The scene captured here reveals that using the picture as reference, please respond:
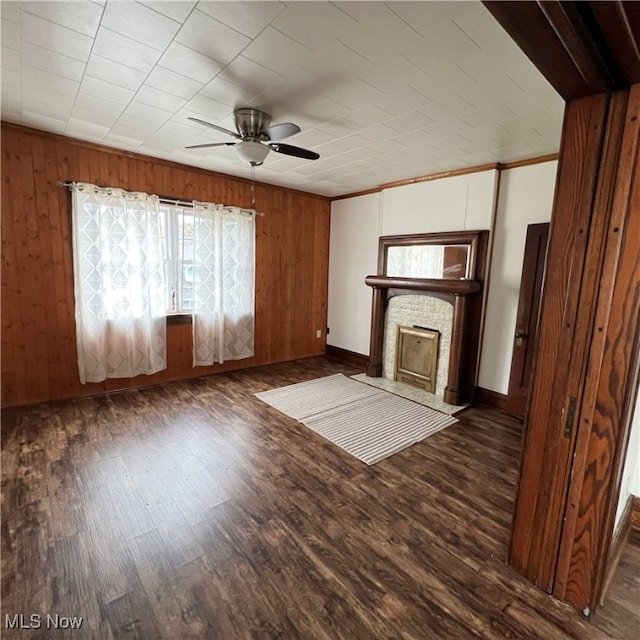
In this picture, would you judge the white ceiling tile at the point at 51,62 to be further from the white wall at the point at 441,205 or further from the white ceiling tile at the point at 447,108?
the white wall at the point at 441,205

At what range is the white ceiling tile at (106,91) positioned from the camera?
2.12 metres

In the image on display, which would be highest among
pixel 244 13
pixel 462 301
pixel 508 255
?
pixel 244 13

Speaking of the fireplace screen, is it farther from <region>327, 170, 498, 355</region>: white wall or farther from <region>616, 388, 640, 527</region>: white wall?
<region>616, 388, 640, 527</region>: white wall

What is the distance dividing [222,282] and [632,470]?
404cm

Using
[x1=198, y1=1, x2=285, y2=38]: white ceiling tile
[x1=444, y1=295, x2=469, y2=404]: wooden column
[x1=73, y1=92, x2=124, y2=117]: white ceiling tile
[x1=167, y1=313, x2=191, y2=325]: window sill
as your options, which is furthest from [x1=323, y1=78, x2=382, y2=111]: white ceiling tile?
[x1=167, y1=313, x2=191, y2=325]: window sill

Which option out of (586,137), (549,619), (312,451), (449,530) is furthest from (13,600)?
(586,137)

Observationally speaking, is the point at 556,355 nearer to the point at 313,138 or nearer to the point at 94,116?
the point at 313,138

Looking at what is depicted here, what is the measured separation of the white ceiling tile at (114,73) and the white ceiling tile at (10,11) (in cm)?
33

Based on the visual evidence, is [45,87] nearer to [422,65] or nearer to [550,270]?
[422,65]

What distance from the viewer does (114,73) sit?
200 centimetres

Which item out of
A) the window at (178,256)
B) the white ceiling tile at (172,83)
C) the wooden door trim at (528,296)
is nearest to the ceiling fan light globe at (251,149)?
the white ceiling tile at (172,83)

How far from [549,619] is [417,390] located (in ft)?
8.83

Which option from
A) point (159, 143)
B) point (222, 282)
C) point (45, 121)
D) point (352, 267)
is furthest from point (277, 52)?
point (352, 267)

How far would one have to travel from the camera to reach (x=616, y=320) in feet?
4.13
